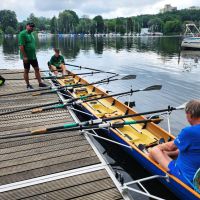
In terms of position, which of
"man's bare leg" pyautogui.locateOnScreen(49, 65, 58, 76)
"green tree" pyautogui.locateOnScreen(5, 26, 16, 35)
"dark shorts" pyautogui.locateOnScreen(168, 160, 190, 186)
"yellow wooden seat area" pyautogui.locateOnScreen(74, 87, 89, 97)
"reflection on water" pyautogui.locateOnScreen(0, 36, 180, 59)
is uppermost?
"green tree" pyautogui.locateOnScreen(5, 26, 16, 35)

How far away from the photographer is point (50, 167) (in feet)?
20.3

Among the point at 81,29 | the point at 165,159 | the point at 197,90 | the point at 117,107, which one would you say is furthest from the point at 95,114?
the point at 81,29

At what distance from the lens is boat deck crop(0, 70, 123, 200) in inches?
210

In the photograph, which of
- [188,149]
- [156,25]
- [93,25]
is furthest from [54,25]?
[188,149]

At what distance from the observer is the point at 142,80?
2097 cm

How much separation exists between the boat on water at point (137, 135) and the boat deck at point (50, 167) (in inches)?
42.1

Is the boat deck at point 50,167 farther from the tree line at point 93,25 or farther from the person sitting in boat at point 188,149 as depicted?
the tree line at point 93,25

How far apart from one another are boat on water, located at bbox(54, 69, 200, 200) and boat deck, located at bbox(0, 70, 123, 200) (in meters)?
1.07

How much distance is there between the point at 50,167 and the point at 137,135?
3512mm

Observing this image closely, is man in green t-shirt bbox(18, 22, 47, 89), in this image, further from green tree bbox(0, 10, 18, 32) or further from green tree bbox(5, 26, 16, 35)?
green tree bbox(0, 10, 18, 32)

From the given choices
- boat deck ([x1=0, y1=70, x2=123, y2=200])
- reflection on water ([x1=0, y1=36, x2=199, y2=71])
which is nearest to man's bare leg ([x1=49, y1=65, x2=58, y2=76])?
boat deck ([x1=0, y1=70, x2=123, y2=200])

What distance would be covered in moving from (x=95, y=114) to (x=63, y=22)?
17780 centimetres

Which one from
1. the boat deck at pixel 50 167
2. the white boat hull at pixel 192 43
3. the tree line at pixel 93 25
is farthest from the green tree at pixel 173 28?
the boat deck at pixel 50 167

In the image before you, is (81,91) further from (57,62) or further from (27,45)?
(57,62)
